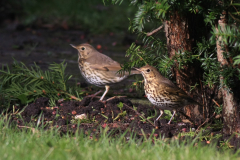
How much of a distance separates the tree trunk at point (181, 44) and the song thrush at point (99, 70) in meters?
1.23

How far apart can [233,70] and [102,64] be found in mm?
2568

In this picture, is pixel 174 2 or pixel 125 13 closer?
pixel 174 2

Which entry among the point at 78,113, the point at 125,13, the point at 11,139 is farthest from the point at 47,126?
the point at 125,13

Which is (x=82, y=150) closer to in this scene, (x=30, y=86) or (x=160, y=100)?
(x=160, y=100)

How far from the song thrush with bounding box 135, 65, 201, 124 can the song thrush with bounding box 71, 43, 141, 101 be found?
100 centimetres

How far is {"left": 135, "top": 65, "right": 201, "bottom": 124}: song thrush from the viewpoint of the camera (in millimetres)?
4176

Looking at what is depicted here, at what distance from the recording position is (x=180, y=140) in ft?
12.2

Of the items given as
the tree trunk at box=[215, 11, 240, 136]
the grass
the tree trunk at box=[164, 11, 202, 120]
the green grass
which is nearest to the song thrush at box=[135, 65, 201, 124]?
the tree trunk at box=[164, 11, 202, 120]

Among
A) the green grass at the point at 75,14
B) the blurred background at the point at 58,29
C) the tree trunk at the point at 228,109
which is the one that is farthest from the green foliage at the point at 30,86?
the green grass at the point at 75,14

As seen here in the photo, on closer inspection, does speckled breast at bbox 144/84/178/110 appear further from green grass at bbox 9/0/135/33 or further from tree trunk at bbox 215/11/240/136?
green grass at bbox 9/0/135/33

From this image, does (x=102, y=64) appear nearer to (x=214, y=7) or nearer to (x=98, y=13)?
(x=214, y=7)

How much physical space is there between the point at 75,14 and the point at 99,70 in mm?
5362

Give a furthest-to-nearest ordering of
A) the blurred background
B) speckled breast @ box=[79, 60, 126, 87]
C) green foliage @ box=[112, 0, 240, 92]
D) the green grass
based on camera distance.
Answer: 1. the green grass
2. the blurred background
3. speckled breast @ box=[79, 60, 126, 87]
4. green foliage @ box=[112, 0, 240, 92]

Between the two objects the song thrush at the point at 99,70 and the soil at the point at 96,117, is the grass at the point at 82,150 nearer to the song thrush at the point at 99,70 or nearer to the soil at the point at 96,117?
the soil at the point at 96,117
